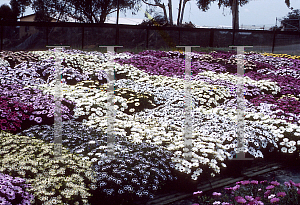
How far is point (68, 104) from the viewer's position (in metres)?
7.14

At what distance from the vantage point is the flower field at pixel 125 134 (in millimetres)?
3609

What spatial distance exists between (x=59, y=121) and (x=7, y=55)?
7822 mm

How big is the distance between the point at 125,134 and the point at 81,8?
75.9 feet

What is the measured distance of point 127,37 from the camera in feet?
68.4

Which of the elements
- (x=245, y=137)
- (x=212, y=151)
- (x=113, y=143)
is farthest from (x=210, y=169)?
(x=113, y=143)

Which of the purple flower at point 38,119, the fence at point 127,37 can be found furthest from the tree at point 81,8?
the purple flower at point 38,119

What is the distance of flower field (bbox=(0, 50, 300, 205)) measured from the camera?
361cm

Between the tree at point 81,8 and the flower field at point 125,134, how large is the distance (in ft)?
51.9
